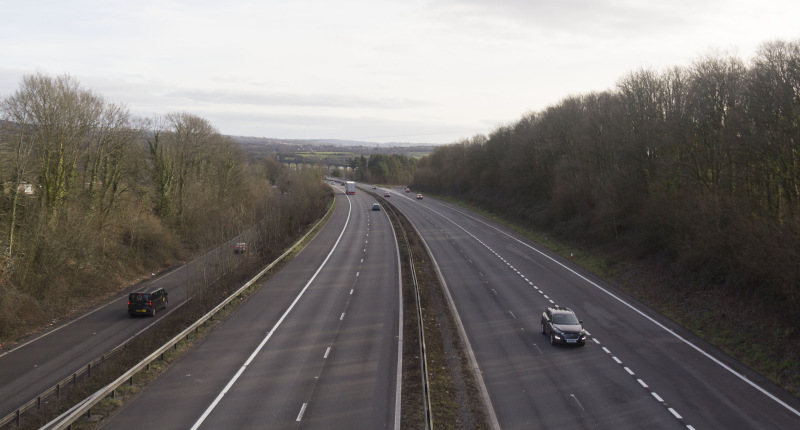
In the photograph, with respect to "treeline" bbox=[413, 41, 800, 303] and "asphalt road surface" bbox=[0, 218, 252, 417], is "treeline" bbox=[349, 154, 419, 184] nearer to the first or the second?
"treeline" bbox=[413, 41, 800, 303]

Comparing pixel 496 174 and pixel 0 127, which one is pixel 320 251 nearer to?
pixel 0 127

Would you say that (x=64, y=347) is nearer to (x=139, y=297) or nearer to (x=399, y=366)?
(x=139, y=297)

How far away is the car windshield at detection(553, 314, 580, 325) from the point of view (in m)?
21.4

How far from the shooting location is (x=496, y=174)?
85375 millimetres

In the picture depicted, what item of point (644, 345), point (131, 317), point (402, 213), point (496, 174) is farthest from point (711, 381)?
point (496, 174)

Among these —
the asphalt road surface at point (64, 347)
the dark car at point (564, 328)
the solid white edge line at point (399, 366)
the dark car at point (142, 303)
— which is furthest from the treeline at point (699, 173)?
the dark car at point (142, 303)

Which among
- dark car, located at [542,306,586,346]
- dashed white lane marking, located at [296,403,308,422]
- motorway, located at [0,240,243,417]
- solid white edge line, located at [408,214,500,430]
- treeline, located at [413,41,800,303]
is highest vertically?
treeline, located at [413,41,800,303]

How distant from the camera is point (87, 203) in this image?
39031 mm

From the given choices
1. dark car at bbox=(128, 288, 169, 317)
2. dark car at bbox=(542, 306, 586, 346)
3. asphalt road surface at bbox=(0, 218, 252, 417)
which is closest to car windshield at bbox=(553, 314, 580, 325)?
dark car at bbox=(542, 306, 586, 346)

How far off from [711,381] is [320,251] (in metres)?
34.3

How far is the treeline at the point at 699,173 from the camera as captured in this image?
22.2m

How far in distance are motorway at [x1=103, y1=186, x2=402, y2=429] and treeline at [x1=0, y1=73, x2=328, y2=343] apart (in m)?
10.4

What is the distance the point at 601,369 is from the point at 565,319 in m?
3.23

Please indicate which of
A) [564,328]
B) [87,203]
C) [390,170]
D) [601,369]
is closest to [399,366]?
[564,328]
